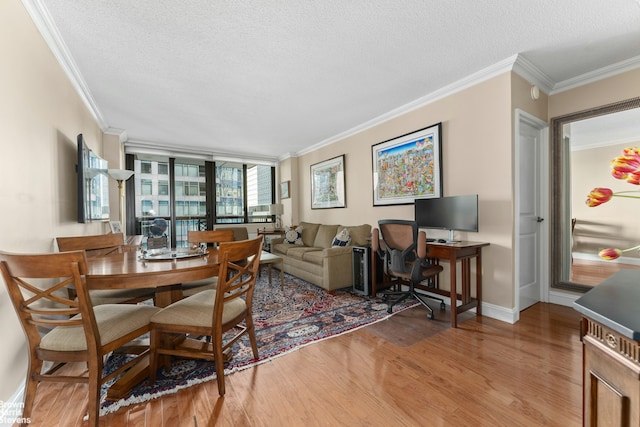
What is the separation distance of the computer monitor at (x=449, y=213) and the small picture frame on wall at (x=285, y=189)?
142 inches

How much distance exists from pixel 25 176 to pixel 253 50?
1883 mm

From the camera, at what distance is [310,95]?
325 cm

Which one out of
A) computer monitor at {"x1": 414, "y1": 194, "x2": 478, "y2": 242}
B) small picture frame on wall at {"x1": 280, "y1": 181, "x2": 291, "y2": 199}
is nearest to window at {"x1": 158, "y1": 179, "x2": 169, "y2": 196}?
small picture frame on wall at {"x1": 280, "y1": 181, "x2": 291, "y2": 199}

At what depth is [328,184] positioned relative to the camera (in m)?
5.18

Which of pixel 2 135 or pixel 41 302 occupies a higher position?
pixel 2 135

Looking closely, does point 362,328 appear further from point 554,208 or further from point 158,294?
point 554,208

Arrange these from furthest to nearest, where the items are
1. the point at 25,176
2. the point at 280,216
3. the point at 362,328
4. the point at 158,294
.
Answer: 1. the point at 280,216
2. the point at 362,328
3. the point at 158,294
4. the point at 25,176

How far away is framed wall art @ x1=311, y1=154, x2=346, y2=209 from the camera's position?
191 inches

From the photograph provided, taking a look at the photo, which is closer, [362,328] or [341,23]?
[341,23]

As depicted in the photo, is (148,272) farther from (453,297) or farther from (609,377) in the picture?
(453,297)

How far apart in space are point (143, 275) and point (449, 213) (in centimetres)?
279

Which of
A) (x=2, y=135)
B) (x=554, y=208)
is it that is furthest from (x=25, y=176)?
(x=554, y=208)

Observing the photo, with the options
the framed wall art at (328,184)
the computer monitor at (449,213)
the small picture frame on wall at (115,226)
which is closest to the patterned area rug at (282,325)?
the computer monitor at (449,213)

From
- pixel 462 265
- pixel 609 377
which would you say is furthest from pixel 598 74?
pixel 609 377
